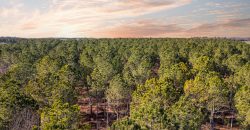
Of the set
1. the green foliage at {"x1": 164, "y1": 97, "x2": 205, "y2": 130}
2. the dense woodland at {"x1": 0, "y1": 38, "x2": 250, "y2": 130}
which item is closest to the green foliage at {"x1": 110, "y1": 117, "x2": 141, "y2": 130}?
the dense woodland at {"x1": 0, "y1": 38, "x2": 250, "y2": 130}

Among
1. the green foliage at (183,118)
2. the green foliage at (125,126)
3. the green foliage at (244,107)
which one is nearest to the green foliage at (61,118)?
the green foliage at (125,126)

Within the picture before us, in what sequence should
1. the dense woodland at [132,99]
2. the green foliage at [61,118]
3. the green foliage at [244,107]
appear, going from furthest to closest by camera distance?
1. the green foliage at [244,107]
2. the dense woodland at [132,99]
3. the green foliage at [61,118]

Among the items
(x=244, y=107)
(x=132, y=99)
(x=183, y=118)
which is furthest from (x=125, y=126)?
(x=244, y=107)

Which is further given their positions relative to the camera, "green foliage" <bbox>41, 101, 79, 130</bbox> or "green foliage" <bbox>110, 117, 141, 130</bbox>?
"green foliage" <bbox>41, 101, 79, 130</bbox>

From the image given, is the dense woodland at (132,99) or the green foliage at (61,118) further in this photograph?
the dense woodland at (132,99)

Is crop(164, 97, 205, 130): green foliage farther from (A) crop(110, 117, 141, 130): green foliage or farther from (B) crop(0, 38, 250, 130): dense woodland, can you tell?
(A) crop(110, 117, 141, 130): green foliage

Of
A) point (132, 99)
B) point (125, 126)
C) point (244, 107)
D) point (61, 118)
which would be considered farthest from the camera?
point (132, 99)

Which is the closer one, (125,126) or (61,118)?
(125,126)

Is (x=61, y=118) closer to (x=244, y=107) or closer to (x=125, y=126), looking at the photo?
(x=125, y=126)

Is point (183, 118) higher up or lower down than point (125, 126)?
lower down

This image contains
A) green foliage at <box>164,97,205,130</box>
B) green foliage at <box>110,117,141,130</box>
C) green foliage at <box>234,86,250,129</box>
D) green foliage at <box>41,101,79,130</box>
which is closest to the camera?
green foliage at <box>110,117,141,130</box>

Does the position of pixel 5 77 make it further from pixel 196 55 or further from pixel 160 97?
pixel 196 55

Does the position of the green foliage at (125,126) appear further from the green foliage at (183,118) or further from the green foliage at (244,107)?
the green foliage at (244,107)
